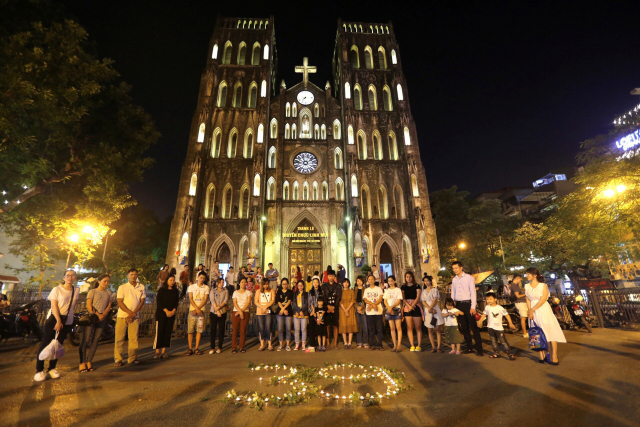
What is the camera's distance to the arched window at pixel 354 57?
29500mm

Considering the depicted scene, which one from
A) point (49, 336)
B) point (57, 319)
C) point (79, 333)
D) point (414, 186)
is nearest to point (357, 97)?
point (414, 186)

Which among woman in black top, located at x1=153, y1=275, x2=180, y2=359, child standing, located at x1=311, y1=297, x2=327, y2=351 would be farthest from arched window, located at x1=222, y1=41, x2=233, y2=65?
child standing, located at x1=311, y1=297, x2=327, y2=351

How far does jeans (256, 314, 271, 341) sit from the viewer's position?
7.48 meters

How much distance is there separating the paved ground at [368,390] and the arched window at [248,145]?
809 inches

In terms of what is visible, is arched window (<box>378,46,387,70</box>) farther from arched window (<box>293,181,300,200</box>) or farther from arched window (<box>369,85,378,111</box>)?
arched window (<box>293,181,300,200</box>)

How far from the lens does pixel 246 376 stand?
4.98 metres

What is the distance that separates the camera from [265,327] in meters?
7.60

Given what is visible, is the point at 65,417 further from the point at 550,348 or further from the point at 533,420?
the point at 550,348

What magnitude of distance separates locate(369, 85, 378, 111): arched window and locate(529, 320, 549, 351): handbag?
82.6 ft

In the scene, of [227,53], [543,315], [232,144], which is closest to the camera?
[543,315]

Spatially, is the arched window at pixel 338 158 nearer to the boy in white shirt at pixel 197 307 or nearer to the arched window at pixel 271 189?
the arched window at pixel 271 189

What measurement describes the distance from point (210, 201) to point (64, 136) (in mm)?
10734

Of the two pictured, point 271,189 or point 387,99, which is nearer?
point 271,189

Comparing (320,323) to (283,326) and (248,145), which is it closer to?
(283,326)
